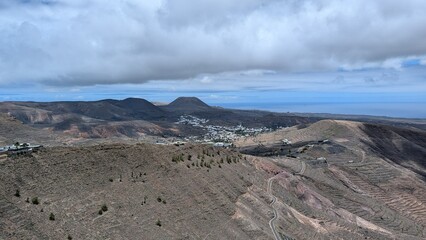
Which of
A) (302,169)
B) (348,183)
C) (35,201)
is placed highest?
(35,201)

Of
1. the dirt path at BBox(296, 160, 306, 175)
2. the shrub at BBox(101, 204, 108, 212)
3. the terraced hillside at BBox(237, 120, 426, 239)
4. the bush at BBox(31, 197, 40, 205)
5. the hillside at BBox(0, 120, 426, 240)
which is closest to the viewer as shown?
the bush at BBox(31, 197, 40, 205)

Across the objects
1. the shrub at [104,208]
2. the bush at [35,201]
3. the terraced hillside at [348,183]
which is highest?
the bush at [35,201]

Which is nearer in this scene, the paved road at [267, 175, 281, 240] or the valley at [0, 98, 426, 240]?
the valley at [0, 98, 426, 240]

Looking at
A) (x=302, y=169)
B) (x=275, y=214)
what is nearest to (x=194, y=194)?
(x=275, y=214)

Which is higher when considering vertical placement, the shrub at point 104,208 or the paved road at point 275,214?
the shrub at point 104,208

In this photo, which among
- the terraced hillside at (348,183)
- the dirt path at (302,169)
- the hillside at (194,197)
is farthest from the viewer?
the dirt path at (302,169)

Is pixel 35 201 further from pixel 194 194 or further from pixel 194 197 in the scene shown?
pixel 194 194

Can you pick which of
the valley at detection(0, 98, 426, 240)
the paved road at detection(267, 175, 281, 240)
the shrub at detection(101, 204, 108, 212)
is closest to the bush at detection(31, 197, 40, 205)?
the valley at detection(0, 98, 426, 240)

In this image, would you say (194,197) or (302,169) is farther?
(302,169)

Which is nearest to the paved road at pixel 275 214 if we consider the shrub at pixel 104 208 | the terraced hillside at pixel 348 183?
the terraced hillside at pixel 348 183

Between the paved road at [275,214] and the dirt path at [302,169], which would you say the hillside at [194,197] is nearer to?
the paved road at [275,214]

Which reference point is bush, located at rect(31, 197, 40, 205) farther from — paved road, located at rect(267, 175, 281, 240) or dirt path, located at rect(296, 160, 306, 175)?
dirt path, located at rect(296, 160, 306, 175)

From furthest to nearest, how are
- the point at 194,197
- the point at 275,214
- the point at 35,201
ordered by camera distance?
the point at 275,214 < the point at 194,197 < the point at 35,201
